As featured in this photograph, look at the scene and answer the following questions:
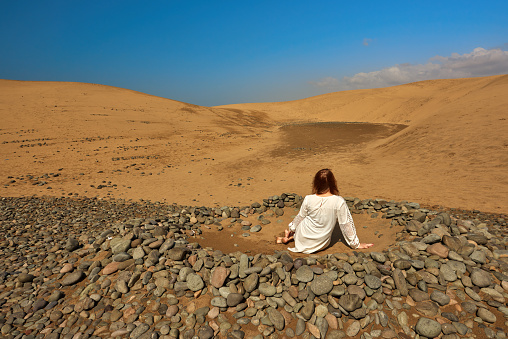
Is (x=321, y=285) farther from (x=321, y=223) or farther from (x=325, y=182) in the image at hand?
(x=325, y=182)

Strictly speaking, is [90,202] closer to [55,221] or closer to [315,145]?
[55,221]

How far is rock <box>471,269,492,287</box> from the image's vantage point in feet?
10.3

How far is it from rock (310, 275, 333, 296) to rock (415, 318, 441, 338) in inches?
38.3

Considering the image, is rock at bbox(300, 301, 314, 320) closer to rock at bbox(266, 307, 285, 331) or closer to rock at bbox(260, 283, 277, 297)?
rock at bbox(266, 307, 285, 331)

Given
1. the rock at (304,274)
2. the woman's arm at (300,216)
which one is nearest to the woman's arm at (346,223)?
the woman's arm at (300,216)

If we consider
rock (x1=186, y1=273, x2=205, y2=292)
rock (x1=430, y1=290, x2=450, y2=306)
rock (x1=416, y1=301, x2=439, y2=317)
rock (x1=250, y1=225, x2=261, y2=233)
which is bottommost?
rock (x1=250, y1=225, x2=261, y2=233)

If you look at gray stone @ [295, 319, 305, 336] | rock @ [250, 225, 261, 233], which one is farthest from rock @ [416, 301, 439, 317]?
rock @ [250, 225, 261, 233]

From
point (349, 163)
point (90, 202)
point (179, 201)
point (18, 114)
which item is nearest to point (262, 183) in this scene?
point (179, 201)

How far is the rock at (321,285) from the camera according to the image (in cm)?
327

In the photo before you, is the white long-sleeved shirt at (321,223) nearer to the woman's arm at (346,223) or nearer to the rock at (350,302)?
the woman's arm at (346,223)

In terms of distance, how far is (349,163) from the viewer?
13133 mm

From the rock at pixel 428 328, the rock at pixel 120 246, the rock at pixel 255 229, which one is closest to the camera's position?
the rock at pixel 428 328

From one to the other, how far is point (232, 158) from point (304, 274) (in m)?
11.9

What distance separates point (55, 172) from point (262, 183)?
9.46m
